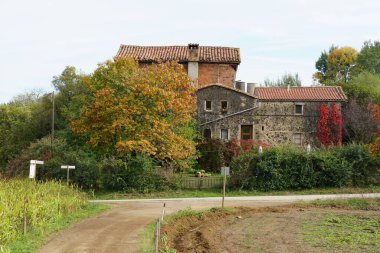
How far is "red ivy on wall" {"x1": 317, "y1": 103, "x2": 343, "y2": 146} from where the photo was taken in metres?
46.2

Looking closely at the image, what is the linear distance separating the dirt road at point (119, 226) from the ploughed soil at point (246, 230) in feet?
4.70

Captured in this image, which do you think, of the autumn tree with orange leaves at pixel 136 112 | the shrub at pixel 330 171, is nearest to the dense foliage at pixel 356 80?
the shrub at pixel 330 171

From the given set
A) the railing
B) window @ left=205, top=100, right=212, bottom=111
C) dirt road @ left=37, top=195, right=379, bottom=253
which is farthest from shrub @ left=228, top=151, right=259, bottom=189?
window @ left=205, top=100, right=212, bottom=111

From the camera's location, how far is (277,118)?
1860 inches

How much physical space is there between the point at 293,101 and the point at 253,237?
2994 centimetres

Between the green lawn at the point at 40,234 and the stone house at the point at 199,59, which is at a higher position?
the stone house at the point at 199,59

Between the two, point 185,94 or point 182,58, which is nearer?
point 185,94

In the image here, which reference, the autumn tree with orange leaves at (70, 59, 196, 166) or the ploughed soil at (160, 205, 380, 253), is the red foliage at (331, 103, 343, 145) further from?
the ploughed soil at (160, 205, 380, 253)

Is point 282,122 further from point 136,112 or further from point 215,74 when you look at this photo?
point 136,112

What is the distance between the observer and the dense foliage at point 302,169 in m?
35.8

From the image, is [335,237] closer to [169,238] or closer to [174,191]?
[169,238]

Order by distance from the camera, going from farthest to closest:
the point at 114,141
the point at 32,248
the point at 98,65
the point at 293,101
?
1. the point at 293,101
2. the point at 98,65
3. the point at 114,141
4. the point at 32,248

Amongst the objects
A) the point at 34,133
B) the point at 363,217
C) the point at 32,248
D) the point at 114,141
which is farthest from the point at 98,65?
the point at 32,248

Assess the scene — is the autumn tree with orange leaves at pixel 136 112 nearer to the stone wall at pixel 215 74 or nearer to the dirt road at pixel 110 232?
the dirt road at pixel 110 232
